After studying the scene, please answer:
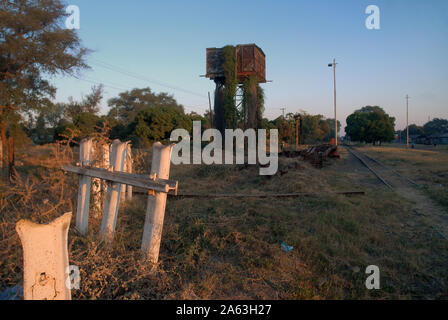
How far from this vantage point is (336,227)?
5227mm

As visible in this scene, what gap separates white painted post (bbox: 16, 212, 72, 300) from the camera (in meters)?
2.07

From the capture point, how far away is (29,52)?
473 inches

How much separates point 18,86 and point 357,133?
2089 inches

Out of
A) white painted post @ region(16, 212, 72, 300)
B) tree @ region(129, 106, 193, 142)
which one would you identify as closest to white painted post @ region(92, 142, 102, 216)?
white painted post @ region(16, 212, 72, 300)

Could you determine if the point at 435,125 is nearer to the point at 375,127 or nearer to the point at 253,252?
the point at 375,127

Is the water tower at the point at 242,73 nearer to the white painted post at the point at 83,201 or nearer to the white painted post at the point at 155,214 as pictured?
the white painted post at the point at 83,201

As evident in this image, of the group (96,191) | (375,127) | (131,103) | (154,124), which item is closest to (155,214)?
(96,191)

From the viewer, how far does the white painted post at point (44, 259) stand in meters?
2.07

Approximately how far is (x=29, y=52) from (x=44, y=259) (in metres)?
13.3

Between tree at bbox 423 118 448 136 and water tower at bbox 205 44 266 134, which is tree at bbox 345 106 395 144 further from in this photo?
tree at bbox 423 118 448 136

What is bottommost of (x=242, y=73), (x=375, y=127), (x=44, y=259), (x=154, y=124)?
(x=44, y=259)

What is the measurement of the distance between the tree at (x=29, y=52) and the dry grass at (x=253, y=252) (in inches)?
390

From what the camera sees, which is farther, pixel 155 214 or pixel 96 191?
pixel 96 191

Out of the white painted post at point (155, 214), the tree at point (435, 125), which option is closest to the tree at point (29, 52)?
the white painted post at point (155, 214)
